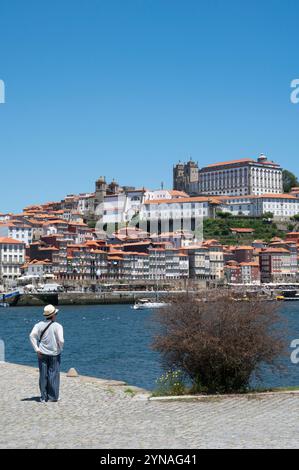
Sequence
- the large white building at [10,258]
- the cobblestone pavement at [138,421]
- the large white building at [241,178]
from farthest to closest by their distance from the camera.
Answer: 1. the large white building at [241,178]
2. the large white building at [10,258]
3. the cobblestone pavement at [138,421]

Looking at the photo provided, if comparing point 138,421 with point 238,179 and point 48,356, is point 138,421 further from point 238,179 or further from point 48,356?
point 238,179

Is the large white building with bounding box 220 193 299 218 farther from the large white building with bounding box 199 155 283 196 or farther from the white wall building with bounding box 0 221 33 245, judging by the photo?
the white wall building with bounding box 0 221 33 245

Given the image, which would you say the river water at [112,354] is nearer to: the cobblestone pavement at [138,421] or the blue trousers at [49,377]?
the cobblestone pavement at [138,421]

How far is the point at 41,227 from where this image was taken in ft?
336

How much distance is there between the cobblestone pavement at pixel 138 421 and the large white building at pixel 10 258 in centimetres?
8058

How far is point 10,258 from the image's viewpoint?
89750 mm

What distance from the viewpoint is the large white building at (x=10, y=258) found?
88812mm

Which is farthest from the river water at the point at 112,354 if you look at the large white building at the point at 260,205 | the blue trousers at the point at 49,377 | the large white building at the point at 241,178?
the large white building at the point at 241,178

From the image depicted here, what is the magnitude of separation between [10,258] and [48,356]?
271 feet

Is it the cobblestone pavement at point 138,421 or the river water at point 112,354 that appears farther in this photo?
the river water at point 112,354

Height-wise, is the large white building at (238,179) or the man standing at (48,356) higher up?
Result: the large white building at (238,179)

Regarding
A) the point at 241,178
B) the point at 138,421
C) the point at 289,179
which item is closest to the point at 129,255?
the point at 241,178

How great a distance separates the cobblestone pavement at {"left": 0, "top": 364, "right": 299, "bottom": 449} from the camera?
6129mm

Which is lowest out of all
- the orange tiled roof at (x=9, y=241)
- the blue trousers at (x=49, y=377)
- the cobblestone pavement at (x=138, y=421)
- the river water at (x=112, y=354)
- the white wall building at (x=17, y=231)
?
the river water at (x=112, y=354)
